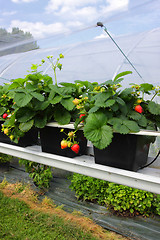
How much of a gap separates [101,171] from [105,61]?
1943 mm

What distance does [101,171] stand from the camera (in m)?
Answer: 0.89

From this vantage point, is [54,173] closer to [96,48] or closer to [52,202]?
[52,202]

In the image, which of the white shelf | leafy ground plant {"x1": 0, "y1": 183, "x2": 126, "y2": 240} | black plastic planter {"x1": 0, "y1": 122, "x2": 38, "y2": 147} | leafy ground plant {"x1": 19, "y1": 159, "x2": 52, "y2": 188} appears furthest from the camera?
leafy ground plant {"x1": 19, "y1": 159, "x2": 52, "y2": 188}

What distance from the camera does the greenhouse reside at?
856 mm

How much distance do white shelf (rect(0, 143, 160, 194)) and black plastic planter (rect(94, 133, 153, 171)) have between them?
1.1 inches

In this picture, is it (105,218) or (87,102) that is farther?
(105,218)

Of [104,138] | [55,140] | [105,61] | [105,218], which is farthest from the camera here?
[105,61]

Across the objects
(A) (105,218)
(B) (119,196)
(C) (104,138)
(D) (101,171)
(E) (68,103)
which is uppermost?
(E) (68,103)

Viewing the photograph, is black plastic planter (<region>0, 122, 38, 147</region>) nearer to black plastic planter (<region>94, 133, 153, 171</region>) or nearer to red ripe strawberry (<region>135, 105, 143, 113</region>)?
black plastic planter (<region>94, 133, 153, 171</region>)

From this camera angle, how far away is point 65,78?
2.67 m

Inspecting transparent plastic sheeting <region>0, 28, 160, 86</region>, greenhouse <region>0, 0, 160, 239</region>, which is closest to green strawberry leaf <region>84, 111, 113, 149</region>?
greenhouse <region>0, 0, 160, 239</region>

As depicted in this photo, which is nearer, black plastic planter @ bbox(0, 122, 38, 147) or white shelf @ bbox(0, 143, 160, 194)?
white shelf @ bbox(0, 143, 160, 194)

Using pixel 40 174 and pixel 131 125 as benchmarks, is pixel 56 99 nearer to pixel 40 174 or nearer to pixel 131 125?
pixel 131 125

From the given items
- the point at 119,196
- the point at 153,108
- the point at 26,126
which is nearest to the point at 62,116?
the point at 26,126
